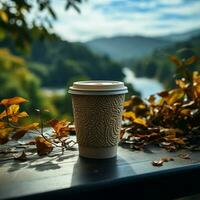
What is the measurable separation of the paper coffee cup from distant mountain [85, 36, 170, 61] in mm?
1312

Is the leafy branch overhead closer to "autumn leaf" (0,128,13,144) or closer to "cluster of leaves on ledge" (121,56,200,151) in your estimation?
"cluster of leaves on ledge" (121,56,200,151)

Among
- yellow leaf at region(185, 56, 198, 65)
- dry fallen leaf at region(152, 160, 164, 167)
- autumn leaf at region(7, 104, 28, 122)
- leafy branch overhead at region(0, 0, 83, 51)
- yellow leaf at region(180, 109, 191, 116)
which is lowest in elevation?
dry fallen leaf at region(152, 160, 164, 167)

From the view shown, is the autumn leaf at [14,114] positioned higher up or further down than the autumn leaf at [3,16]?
further down

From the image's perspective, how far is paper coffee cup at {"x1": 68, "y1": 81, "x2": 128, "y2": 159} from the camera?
795 mm

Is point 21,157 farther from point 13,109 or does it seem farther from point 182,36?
point 182,36

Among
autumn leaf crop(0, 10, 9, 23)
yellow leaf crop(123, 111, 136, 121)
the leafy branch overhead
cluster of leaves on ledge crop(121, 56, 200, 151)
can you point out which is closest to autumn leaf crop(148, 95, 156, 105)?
cluster of leaves on ledge crop(121, 56, 200, 151)

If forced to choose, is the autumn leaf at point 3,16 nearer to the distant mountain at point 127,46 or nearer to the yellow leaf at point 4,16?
the yellow leaf at point 4,16

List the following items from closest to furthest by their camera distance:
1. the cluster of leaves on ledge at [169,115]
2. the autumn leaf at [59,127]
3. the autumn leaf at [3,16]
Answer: the autumn leaf at [59,127] → the cluster of leaves on ledge at [169,115] → the autumn leaf at [3,16]

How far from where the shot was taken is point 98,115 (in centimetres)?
80

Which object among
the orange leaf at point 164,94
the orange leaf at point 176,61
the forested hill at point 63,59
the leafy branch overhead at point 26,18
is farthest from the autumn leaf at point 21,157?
the forested hill at point 63,59

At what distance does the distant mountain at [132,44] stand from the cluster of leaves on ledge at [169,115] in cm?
87

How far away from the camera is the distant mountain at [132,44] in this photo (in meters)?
2.10

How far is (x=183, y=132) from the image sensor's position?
108 centimetres

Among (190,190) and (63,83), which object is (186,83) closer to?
(190,190)
